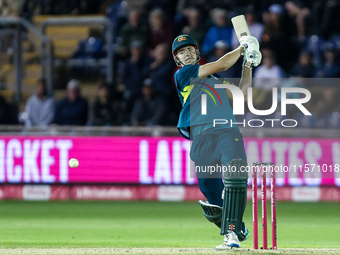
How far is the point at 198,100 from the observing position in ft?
21.0

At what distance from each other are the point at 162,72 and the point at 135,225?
445cm

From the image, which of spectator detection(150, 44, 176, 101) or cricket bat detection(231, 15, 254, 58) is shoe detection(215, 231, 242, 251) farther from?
spectator detection(150, 44, 176, 101)

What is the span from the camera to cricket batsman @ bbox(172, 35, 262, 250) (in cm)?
606

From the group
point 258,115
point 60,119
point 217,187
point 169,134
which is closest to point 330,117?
point 258,115

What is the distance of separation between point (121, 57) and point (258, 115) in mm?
3472

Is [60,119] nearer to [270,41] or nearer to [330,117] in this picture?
[270,41]

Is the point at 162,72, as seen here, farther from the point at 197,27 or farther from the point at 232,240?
the point at 232,240

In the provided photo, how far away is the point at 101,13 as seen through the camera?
52.0 feet

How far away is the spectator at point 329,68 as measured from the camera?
12688 mm

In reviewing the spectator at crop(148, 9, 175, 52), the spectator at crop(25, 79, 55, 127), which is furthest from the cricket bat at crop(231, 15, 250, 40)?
the spectator at crop(148, 9, 175, 52)

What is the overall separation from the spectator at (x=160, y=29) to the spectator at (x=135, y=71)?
1.63 feet

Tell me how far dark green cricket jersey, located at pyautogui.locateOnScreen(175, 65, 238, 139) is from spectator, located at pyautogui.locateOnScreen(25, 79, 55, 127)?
6.82 meters

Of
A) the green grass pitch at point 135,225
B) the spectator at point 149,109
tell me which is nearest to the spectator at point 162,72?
the spectator at point 149,109

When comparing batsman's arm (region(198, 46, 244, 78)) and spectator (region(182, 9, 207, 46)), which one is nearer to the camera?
batsman's arm (region(198, 46, 244, 78))
